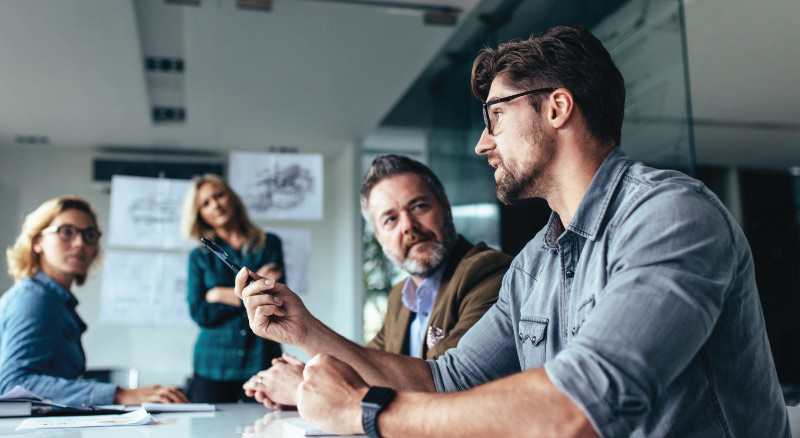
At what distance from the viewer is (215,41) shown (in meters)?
3.69

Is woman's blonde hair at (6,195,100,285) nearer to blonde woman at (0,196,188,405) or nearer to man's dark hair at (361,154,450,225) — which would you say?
blonde woman at (0,196,188,405)

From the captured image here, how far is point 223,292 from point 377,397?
2.39m

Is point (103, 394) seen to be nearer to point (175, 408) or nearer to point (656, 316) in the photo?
point (175, 408)

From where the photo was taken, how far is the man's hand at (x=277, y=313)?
4.76 ft

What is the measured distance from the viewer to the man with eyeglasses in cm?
88

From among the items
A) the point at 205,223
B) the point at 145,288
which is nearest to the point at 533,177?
the point at 205,223

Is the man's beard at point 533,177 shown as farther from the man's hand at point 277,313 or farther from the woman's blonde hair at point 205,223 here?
the woman's blonde hair at point 205,223

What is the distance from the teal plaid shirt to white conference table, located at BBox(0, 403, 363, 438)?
149 cm

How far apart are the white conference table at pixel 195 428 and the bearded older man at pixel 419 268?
0.16 m

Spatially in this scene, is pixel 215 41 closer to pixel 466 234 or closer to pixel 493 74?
pixel 466 234

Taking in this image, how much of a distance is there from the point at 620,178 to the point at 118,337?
302 centimetres

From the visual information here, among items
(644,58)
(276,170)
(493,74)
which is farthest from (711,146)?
(493,74)

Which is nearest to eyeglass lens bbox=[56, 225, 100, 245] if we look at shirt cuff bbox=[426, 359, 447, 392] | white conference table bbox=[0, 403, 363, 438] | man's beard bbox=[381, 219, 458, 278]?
white conference table bbox=[0, 403, 363, 438]

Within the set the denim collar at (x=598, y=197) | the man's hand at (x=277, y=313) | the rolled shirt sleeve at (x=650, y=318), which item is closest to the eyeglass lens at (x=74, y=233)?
the man's hand at (x=277, y=313)
